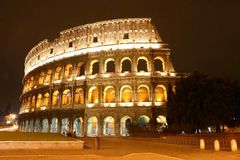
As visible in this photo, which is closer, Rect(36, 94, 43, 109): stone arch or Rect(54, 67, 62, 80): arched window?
Rect(54, 67, 62, 80): arched window

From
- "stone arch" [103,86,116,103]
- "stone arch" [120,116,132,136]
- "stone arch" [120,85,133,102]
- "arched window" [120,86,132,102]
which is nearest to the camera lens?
"stone arch" [120,116,132,136]

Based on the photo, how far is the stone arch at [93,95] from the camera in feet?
115

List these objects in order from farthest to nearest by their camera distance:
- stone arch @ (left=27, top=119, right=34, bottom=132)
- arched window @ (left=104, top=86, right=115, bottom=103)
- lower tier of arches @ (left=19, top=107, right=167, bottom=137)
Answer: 1. stone arch @ (left=27, top=119, right=34, bottom=132)
2. arched window @ (left=104, top=86, right=115, bottom=103)
3. lower tier of arches @ (left=19, top=107, right=167, bottom=137)

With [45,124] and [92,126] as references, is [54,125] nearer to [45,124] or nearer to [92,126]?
[45,124]

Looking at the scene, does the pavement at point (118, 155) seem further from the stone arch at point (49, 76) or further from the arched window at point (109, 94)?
the stone arch at point (49, 76)

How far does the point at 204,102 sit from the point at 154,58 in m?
12.3

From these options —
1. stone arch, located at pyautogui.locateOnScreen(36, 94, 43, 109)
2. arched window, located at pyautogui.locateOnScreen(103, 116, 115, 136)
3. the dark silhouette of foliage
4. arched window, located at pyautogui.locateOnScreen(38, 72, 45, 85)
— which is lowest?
arched window, located at pyautogui.locateOnScreen(103, 116, 115, 136)

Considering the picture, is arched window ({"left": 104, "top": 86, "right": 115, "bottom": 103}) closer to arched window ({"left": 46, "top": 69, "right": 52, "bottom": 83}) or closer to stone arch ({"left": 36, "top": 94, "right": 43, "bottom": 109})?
arched window ({"left": 46, "top": 69, "right": 52, "bottom": 83})

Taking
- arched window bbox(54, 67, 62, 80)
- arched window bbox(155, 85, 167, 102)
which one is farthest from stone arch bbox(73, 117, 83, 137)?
arched window bbox(155, 85, 167, 102)

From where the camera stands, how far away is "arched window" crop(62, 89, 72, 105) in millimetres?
36781

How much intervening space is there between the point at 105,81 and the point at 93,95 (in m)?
3.49

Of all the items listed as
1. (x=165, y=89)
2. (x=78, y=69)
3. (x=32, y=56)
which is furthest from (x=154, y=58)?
(x=32, y=56)

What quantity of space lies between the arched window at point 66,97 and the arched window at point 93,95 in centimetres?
301

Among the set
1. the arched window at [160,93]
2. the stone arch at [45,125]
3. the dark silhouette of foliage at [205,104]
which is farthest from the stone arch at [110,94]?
the dark silhouette of foliage at [205,104]
